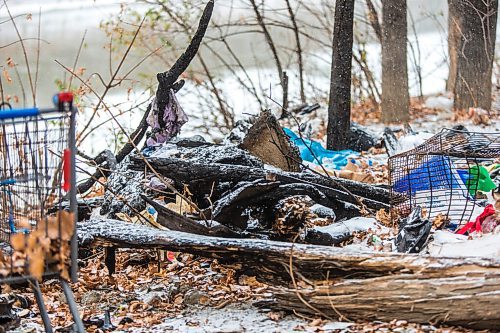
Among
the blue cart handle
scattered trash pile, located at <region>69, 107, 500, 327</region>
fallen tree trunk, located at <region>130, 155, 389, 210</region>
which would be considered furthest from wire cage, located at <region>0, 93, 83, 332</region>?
fallen tree trunk, located at <region>130, 155, 389, 210</region>

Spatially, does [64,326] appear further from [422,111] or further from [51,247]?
[422,111]

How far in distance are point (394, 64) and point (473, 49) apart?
1214mm

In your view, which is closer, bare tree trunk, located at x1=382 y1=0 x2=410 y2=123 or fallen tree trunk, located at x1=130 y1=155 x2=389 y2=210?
fallen tree trunk, located at x1=130 y1=155 x2=389 y2=210

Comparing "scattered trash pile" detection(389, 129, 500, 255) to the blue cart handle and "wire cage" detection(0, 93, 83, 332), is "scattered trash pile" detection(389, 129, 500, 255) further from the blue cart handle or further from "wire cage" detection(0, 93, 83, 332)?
the blue cart handle

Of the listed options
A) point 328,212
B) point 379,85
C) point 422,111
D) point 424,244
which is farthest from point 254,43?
point 424,244

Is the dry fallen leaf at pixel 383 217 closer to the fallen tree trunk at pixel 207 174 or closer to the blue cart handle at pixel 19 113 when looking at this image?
the fallen tree trunk at pixel 207 174

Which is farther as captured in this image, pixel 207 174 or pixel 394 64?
pixel 394 64

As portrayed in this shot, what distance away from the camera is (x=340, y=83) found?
848cm

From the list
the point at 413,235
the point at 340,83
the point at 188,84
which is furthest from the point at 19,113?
the point at 188,84

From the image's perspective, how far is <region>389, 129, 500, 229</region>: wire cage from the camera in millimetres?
5559

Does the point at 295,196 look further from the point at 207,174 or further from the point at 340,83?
the point at 340,83

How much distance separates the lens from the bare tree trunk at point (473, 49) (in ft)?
36.7

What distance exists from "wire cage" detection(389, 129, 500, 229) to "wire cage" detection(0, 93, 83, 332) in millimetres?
2755

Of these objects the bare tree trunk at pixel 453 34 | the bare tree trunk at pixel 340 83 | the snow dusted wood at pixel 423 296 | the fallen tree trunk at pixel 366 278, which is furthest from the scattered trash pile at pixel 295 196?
the bare tree trunk at pixel 453 34
